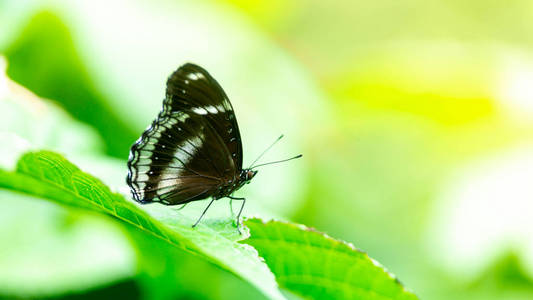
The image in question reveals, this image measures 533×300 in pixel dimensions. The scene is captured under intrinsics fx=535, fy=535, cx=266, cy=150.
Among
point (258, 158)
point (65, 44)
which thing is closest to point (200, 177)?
point (258, 158)

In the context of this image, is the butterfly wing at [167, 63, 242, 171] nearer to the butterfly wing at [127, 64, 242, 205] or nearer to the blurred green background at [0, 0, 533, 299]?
the butterfly wing at [127, 64, 242, 205]

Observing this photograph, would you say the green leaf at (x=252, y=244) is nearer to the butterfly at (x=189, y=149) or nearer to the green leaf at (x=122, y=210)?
the green leaf at (x=122, y=210)

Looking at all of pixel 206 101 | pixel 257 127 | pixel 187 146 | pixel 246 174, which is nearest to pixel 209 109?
pixel 206 101

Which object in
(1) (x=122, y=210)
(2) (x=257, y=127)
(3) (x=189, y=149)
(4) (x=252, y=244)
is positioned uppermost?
(2) (x=257, y=127)

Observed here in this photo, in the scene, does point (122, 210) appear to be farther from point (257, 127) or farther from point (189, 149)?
point (257, 127)

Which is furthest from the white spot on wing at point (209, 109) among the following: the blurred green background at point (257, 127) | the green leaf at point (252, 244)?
the green leaf at point (252, 244)

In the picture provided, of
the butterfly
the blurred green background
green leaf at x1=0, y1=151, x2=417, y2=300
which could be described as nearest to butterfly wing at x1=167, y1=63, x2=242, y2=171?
the butterfly

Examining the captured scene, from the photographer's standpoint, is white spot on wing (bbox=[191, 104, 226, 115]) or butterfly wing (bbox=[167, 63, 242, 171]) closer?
butterfly wing (bbox=[167, 63, 242, 171])
